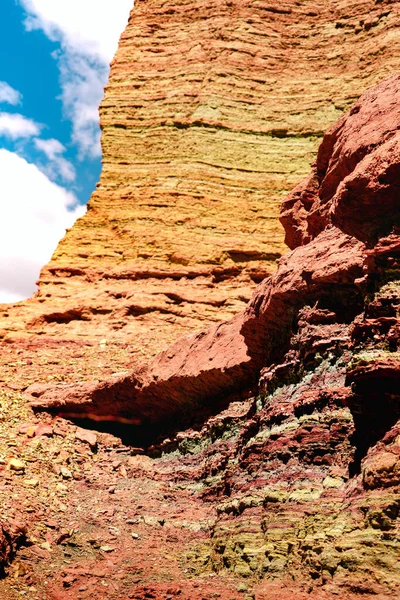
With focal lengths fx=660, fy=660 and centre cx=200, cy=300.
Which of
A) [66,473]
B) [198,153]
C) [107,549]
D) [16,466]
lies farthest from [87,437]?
[198,153]

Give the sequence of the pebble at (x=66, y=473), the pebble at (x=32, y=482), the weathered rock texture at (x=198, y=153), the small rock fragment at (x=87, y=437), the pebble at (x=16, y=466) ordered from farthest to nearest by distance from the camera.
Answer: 1. the weathered rock texture at (x=198, y=153)
2. the small rock fragment at (x=87, y=437)
3. the pebble at (x=66, y=473)
4. the pebble at (x=16, y=466)
5. the pebble at (x=32, y=482)

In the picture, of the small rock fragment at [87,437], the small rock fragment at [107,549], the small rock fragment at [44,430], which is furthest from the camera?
the small rock fragment at [87,437]

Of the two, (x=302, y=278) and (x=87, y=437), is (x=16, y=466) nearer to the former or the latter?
(x=87, y=437)

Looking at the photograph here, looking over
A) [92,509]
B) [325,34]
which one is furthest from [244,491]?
[325,34]

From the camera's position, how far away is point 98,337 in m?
15.3

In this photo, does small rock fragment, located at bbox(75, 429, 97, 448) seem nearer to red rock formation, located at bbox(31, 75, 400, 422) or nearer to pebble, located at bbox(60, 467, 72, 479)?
red rock formation, located at bbox(31, 75, 400, 422)

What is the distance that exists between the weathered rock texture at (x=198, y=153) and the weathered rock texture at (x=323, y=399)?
627 cm

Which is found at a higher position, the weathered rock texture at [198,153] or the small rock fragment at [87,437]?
the weathered rock texture at [198,153]

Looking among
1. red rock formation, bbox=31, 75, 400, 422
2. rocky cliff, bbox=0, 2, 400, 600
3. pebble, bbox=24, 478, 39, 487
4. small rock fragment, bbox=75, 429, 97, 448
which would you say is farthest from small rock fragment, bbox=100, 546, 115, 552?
small rock fragment, bbox=75, 429, 97, 448

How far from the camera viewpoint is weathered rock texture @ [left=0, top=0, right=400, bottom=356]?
16.6m

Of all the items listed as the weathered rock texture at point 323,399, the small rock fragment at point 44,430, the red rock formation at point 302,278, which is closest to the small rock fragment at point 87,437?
the small rock fragment at point 44,430

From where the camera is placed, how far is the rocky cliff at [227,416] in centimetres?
519

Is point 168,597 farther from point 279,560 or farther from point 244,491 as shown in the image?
point 244,491

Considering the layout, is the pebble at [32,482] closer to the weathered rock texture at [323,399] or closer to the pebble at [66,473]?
the pebble at [66,473]
